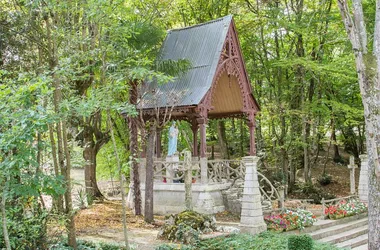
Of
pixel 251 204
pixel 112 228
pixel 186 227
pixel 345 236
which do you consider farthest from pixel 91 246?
pixel 345 236

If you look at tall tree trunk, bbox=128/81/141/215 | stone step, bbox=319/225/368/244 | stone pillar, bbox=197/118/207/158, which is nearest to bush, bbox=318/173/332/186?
stone step, bbox=319/225/368/244

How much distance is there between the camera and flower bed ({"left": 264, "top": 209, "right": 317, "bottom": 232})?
12.5 m

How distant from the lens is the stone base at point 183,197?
1470 cm

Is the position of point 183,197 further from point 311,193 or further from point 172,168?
point 311,193

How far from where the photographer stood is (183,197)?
15.4 metres

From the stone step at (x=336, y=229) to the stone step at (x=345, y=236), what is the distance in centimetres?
11

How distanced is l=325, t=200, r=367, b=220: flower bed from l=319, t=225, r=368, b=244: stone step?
718 mm

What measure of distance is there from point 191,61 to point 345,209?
7.68 m

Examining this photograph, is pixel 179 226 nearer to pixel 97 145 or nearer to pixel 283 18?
pixel 97 145

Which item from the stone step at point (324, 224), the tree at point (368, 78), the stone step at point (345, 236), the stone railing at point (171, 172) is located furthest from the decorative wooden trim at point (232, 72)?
the tree at point (368, 78)

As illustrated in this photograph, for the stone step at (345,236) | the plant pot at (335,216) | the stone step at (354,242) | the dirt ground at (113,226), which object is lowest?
the stone step at (354,242)

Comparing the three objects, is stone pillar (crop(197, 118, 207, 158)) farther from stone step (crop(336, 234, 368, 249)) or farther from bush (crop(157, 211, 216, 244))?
stone step (crop(336, 234, 368, 249))

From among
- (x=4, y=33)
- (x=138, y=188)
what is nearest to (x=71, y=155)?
(x=4, y=33)

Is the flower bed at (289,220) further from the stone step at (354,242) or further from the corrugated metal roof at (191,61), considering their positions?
the corrugated metal roof at (191,61)
